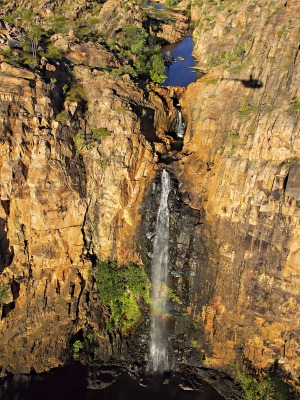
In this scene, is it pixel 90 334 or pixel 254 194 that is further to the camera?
pixel 90 334

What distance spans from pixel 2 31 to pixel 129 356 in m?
34.6

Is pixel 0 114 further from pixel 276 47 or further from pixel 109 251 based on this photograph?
pixel 276 47

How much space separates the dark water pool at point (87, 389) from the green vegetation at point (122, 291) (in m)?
4.63

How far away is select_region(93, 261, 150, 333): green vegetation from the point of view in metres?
32.7

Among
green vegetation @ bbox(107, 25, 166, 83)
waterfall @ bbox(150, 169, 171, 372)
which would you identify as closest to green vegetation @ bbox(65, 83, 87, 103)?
green vegetation @ bbox(107, 25, 166, 83)

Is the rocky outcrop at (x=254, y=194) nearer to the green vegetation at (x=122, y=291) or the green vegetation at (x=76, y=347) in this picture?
the green vegetation at (x=122, y=291)

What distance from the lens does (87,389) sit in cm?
3094

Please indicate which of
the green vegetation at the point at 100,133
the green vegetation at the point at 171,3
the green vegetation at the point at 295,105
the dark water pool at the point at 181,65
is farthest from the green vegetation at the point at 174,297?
the green vegetation at the point at 171,3

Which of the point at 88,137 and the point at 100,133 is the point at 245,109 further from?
the point at 88,137

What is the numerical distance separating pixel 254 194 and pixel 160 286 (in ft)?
38.7

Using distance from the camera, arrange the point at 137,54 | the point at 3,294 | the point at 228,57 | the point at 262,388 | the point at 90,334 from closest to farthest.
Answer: the point at 262,388 → the point at 3,294 → the point at 90,334 → the point at 228,57 → the point at 137,54

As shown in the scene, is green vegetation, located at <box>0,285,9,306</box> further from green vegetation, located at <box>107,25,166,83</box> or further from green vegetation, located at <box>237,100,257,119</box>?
green vegetation, located at <box>107,25,166,83</box>

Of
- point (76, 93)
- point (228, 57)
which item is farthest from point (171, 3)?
point (76, 93)

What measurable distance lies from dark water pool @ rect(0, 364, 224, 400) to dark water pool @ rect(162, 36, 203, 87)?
103ft
